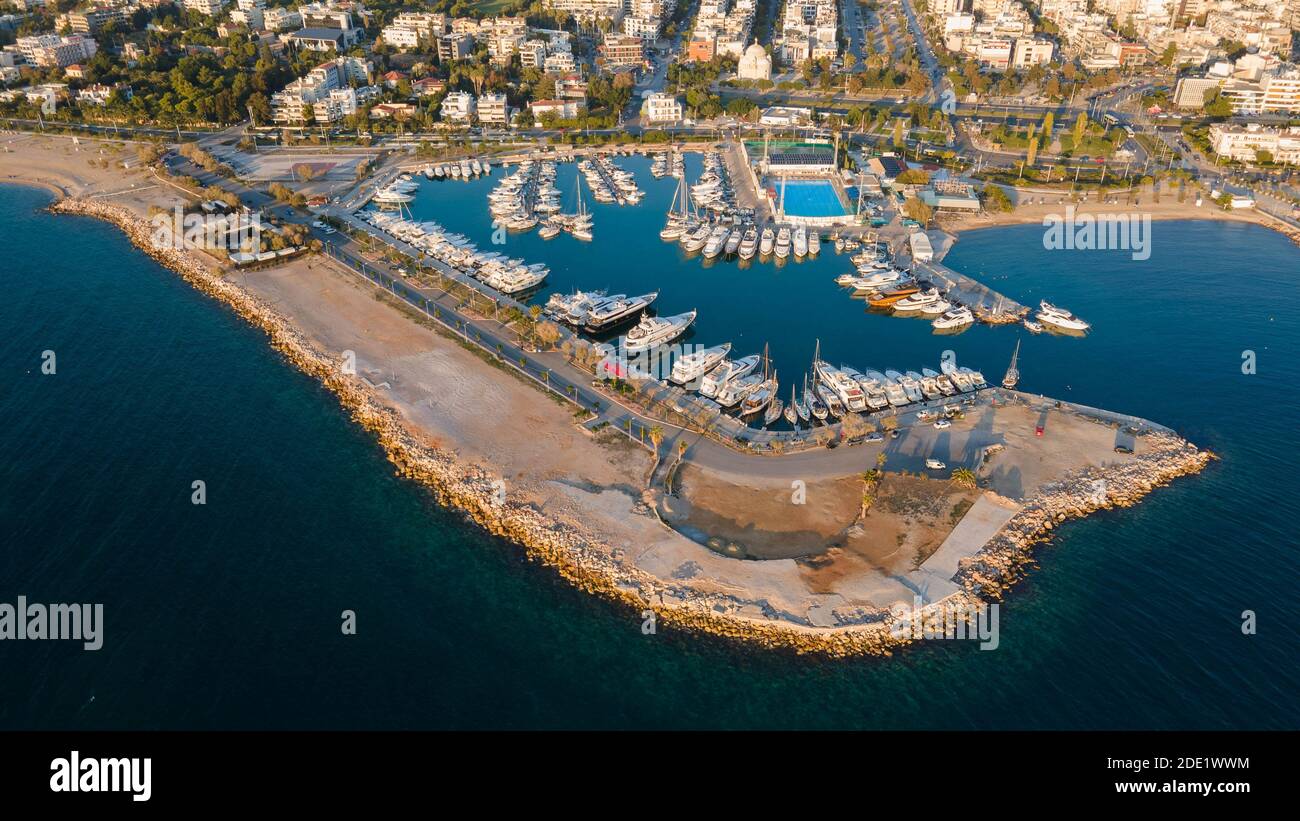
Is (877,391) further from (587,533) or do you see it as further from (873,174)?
(873,174)

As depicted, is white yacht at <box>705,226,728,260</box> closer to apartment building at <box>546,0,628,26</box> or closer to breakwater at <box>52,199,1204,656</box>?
breakwater at <box>52,199,1204,656</box>

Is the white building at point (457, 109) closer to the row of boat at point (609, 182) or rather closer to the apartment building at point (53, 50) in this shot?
the row of boat at point (609, 182)

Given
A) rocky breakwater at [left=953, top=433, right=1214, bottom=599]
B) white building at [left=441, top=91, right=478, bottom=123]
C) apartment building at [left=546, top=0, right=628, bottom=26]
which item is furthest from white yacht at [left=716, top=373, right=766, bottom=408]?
apartment building at [left=546, top=0, right=628, bottom=26]

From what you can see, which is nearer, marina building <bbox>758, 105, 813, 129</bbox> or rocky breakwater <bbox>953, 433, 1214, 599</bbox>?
rocky breakwater <bbox>953, 433, 1214, 599</bbox>

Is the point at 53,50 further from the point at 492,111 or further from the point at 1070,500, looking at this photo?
the point at 1070,500

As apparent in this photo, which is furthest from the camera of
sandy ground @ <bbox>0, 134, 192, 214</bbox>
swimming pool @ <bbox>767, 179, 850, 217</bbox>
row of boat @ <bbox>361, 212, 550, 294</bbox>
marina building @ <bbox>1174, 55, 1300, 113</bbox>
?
marina building @ <bbox>1174, 55, 1300, 113</bbox>

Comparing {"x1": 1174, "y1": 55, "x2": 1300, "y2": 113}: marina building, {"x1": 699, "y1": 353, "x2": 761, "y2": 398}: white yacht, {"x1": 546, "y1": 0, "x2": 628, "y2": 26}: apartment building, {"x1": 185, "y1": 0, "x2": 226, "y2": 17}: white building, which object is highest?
{"x1": 546, "y1": 0, "x2": 628, "y2": 26}: apartment building

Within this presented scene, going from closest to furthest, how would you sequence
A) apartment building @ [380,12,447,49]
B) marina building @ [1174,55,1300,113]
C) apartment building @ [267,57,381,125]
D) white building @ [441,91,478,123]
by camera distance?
1. apartment building @ [267,57,381,125]
2. white building @ [441,91,478,123]
3. marina building @ [1174,55,1300,113]
4. apartment building @ [380,12,447,49]
